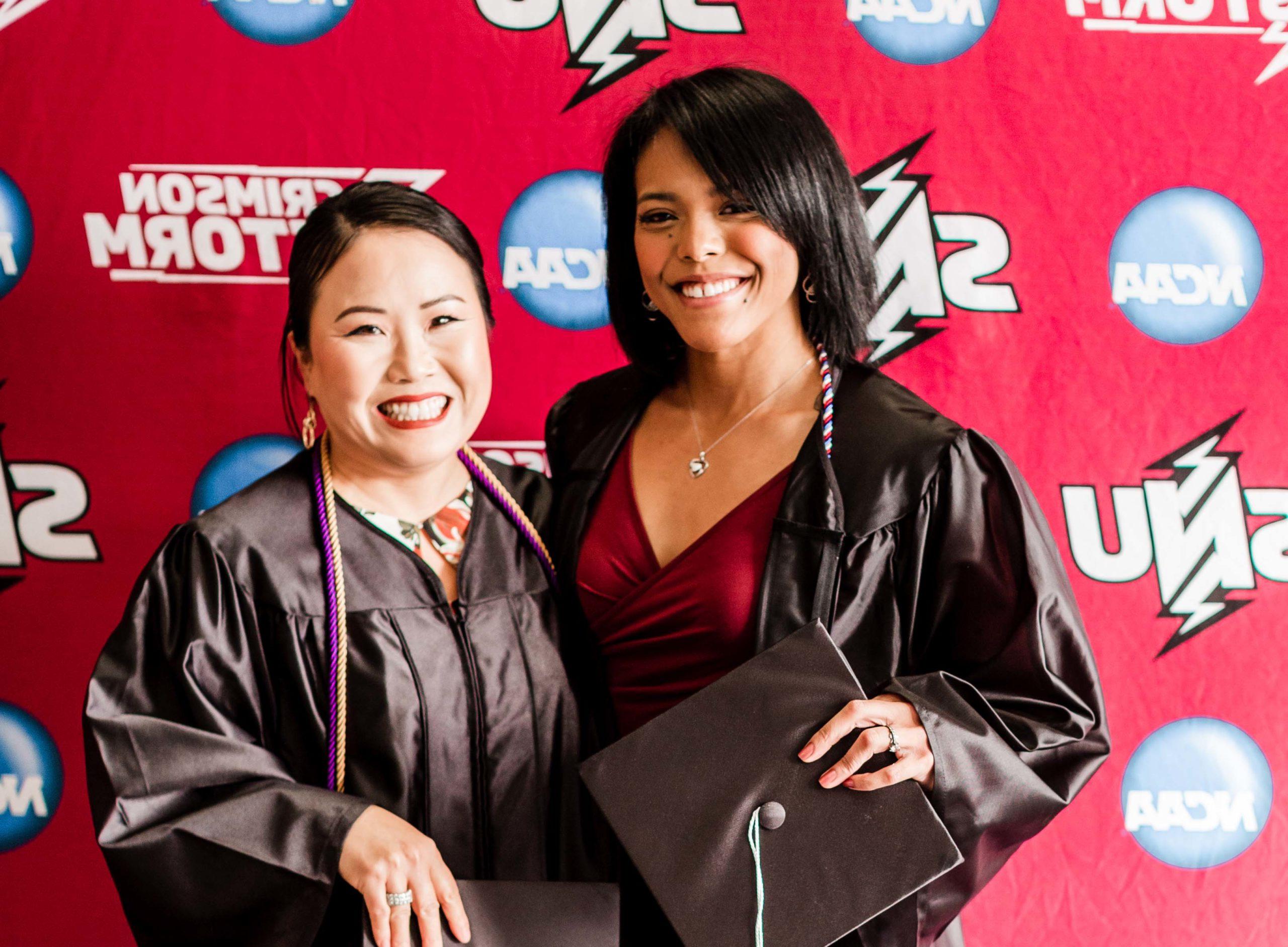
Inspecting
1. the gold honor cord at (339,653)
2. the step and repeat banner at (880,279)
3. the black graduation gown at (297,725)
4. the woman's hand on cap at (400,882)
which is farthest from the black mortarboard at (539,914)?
the step and repeat banner at (880,279)

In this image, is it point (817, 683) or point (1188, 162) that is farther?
point (1188, 162)

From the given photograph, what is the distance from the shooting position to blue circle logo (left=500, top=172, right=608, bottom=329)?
214 cm

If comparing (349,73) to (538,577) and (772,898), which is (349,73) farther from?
(772,898)

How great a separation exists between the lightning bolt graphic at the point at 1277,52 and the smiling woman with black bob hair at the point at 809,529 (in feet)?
4.06

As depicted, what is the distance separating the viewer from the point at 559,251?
7.09 feet

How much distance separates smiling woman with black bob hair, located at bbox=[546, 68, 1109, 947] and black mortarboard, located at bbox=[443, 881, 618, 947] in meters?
0.28

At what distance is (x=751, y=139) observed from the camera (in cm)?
146

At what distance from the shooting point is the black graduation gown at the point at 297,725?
1261 millimetres

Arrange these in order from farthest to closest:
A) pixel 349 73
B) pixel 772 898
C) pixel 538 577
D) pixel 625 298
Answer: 1. pixel 349 73
2. pixel 625 298
3. pixel 538 577
4. pixel 772 898

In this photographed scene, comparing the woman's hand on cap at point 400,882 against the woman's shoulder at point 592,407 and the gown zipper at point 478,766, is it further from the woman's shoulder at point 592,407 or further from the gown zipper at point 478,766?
the woman's shoulder at point 592,407

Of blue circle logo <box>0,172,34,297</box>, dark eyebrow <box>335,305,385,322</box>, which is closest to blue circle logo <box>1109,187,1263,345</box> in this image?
dark eyebrow <box>335,305,385,322</box>

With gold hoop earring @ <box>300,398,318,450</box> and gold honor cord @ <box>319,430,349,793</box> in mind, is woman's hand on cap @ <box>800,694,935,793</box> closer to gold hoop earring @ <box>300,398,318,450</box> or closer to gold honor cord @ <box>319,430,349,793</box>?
gold honor cord @ <box>319,430,349,793</box>

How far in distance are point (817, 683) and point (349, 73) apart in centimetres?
154

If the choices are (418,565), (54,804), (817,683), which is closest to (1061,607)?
(817,683)
